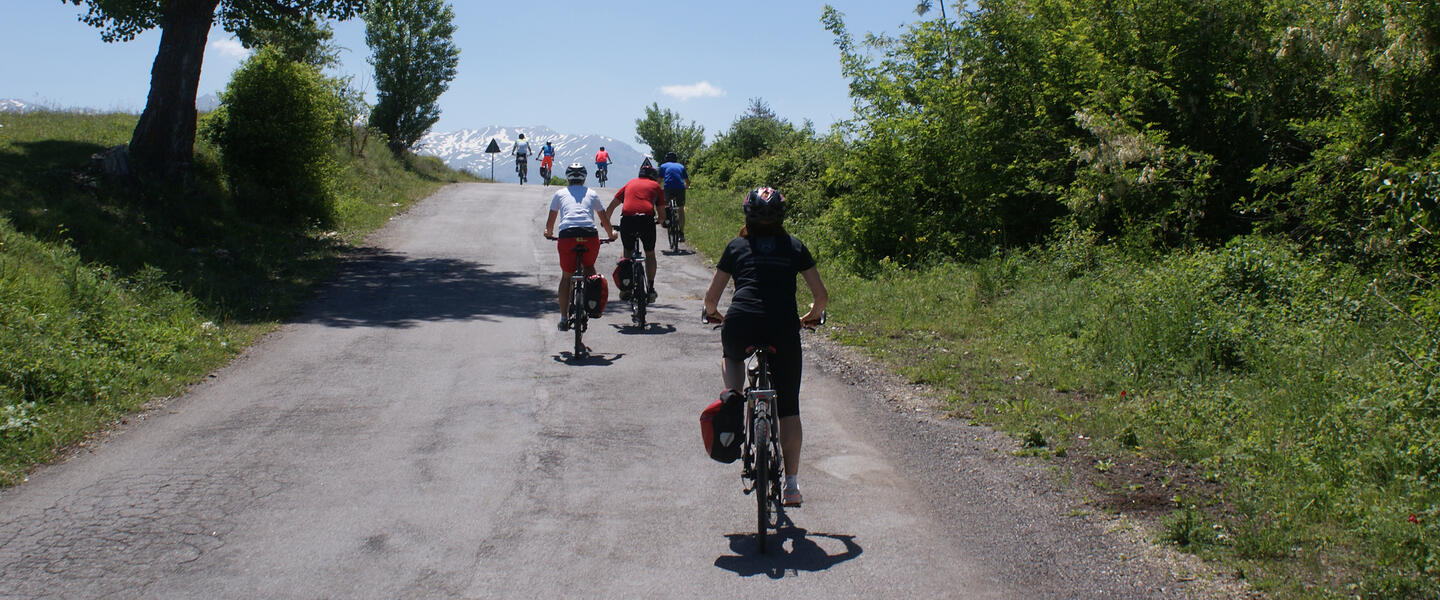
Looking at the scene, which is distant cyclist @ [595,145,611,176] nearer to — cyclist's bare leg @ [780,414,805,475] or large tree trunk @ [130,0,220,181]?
large tree trunk @ [130,0,220,181]

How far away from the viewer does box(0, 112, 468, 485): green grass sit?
771 centimetres

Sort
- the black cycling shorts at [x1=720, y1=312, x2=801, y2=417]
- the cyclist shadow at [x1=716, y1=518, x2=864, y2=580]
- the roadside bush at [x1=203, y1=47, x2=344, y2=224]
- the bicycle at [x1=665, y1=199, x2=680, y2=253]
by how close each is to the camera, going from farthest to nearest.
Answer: the bicycle at [x1=665, y1=199, x2=680, y2=253]
the roadside bush at [x1=203, y1=47, x2=344, y2=224]
the black cycling shorts at [x1=720, y1=312, x2=801, y2=417]
the cyclist shadow at [x1=716, y1=518, x2=864, y2=580]

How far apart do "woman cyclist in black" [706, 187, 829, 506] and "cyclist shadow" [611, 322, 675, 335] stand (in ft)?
19.5

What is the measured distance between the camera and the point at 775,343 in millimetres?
5195

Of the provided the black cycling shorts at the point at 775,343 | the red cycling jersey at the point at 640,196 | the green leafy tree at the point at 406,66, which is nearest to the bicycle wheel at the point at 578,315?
the red cycling jersey at the point at 640,196

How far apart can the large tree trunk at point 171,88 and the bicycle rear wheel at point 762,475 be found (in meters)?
14.6

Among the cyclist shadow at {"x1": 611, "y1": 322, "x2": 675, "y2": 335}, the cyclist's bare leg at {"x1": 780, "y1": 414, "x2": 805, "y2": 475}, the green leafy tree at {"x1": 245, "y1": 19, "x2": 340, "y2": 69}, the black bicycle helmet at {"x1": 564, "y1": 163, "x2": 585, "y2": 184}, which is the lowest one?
the cyclist shadow at {"x1": 611, "y1": 322, "x2": 675, "y2": 335}

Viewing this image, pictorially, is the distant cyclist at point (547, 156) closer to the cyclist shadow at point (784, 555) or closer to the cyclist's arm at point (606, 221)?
the cyclist's arm at point (606, 221)

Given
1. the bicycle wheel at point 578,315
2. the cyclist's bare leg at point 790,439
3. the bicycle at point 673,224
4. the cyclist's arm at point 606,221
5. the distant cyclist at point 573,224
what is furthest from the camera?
the bicycle at point 673,224

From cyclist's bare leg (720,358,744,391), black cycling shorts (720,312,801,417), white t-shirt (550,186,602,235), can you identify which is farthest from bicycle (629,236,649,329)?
black cycling shorts (720,312,801,417)

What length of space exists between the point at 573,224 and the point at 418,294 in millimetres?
4456

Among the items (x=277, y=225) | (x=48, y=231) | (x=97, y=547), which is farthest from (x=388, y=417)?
(x=277, y=225)

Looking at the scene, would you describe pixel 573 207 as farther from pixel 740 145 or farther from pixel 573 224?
pixel 740 145

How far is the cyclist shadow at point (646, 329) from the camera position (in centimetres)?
1127
